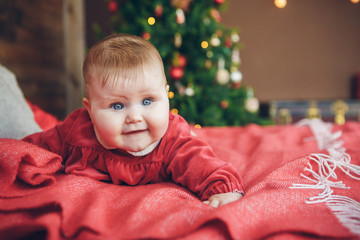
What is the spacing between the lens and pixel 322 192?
2.48 feet

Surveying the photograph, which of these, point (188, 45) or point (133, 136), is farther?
point (188, 45)

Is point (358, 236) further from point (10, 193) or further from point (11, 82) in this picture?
point (11, 82)

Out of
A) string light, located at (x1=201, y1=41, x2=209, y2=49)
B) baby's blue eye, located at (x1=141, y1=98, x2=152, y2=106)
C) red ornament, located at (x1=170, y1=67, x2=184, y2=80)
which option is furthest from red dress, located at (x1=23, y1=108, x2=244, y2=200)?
string light, located at (x1=201, y1=41, x2=209, y2=49)

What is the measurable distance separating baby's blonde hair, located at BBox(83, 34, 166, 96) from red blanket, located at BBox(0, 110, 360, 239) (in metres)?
0.24

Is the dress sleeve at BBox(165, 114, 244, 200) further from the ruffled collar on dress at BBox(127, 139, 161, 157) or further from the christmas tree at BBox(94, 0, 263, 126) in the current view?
the christmas tree at BBox(94, 0, 263, 126)

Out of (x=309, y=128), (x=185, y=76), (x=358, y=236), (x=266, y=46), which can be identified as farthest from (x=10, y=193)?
(x=266, y=46)

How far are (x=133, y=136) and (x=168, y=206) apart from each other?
0.69 ft

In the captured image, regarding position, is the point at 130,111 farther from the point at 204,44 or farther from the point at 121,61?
the point at 204,44

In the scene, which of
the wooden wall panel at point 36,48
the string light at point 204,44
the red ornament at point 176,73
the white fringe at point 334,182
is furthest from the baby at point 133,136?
the wooden wall panel at point 36,48

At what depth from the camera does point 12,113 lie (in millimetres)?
1020

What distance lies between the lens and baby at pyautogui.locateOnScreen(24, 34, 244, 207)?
75 cm

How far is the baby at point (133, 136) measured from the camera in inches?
29.7

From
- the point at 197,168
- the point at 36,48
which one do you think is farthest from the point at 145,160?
the point at 36,48

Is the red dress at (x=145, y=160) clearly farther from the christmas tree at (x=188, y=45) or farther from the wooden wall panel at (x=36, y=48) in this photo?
the wooden wall panel at (x=36, y=48)
